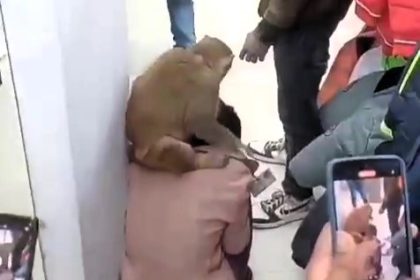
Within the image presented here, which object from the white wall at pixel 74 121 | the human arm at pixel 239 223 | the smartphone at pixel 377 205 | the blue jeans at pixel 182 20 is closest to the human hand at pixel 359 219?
the smartphone at pixel 377 205

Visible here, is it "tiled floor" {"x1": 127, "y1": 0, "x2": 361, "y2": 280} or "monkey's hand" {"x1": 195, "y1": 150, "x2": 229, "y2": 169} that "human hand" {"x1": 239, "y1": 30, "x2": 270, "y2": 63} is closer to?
"tiled floor" {"x1": 127, "y1": 0, "x2": 361, "y2": 280}

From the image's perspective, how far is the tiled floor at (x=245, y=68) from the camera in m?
1.27

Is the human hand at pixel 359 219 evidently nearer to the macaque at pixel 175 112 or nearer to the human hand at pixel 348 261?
the human hand at pixel 348 261

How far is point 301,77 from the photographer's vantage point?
4.27 ft

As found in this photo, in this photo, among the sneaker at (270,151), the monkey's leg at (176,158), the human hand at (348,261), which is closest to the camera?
the human hand at (348,261)

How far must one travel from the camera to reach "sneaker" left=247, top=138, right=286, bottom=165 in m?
1.40

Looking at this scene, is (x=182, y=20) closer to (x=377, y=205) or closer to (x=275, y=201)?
(x=275, y=201)

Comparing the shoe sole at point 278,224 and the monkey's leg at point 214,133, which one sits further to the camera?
the shoe sole at point 278,224

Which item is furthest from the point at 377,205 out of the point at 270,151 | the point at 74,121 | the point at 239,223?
the point at 270,151

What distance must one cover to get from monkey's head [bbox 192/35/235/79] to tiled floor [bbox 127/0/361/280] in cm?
10

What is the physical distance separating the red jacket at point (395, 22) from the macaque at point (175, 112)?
0.21m

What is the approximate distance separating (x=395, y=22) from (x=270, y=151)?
1.21ft

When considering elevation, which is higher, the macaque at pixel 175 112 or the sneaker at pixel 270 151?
the macaque at pixel 175 112

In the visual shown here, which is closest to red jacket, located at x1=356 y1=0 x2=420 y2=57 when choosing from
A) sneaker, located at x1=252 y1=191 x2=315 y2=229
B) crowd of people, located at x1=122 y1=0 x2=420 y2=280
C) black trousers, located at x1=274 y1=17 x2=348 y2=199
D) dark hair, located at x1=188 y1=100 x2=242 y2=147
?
crowd of people, located at x1=122 y1=0 x2=420 y2=280
